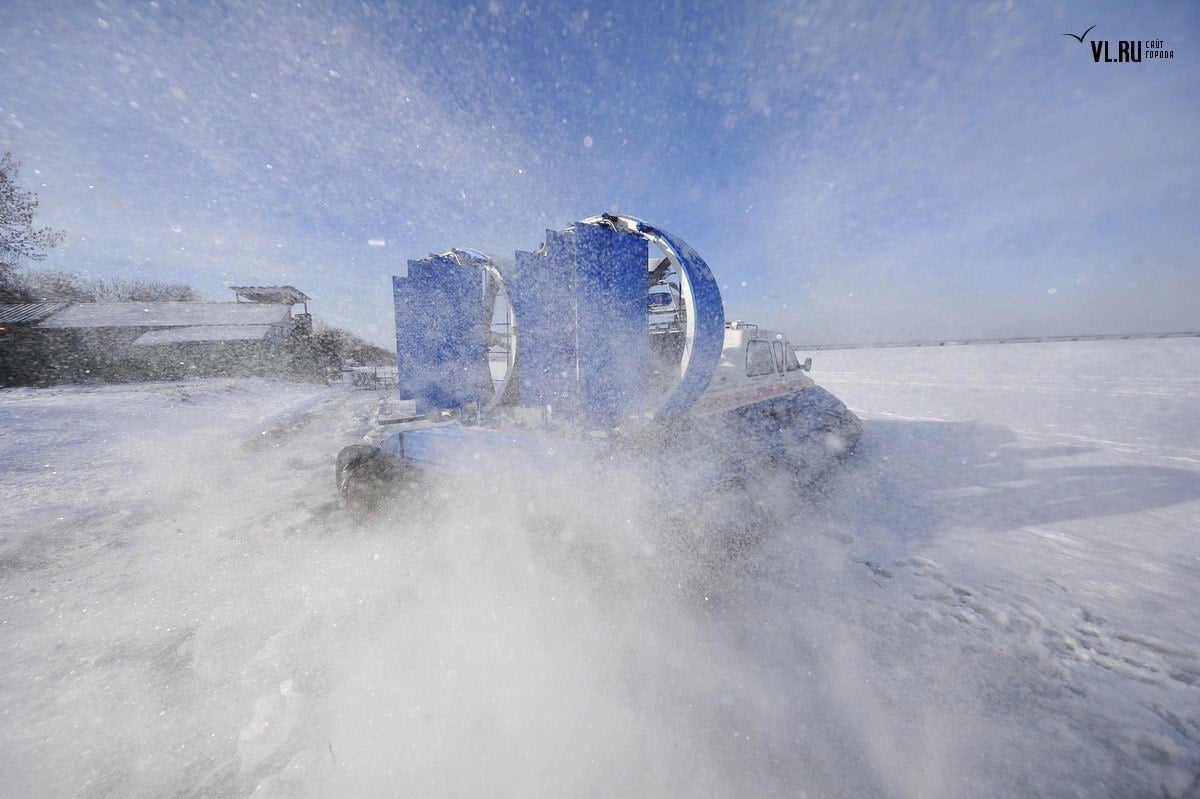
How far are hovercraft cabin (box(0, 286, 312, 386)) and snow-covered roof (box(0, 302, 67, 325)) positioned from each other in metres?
0.03

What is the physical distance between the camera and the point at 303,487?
215 inches

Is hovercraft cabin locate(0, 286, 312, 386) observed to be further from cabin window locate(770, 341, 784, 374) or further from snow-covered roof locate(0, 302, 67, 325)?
cabin window locate(770, 341, 784, 374)

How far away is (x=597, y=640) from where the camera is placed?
2.48 metres

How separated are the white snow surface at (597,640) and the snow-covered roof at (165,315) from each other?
19.7m

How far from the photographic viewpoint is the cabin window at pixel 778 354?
7217 millimetres

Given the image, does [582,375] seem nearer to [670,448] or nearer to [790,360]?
[670,448]

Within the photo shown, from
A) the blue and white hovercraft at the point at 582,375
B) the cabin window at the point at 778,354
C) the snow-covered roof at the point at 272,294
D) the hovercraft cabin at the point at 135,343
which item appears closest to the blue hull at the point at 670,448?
the blue and white hovercraft at the point at 582,375

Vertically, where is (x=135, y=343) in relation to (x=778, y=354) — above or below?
above

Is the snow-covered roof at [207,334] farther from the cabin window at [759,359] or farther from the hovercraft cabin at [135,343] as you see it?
the cabin window at [759,359]

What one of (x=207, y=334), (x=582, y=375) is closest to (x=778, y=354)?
(x=582, y=375)

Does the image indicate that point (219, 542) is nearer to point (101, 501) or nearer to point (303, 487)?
point (303, 487)

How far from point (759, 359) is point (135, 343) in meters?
26.8

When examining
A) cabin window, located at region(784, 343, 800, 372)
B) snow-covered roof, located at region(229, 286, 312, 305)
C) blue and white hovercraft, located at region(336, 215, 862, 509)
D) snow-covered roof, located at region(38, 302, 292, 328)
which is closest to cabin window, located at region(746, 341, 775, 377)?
blue and white hovercraft, located at region(336, 215, 862, 509)

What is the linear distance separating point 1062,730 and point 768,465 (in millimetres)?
2949
